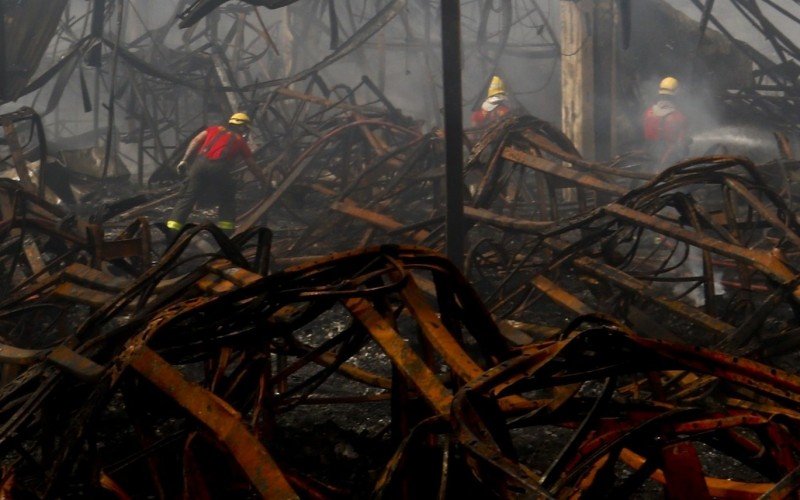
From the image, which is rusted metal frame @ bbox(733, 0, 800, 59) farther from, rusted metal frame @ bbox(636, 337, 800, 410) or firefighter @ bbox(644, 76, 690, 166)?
rusted metal frame @ bbox(636, 337, 800, 410)

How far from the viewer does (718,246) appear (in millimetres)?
3797

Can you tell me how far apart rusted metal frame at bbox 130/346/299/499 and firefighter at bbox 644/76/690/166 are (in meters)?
8.68

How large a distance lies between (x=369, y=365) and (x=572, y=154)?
11.2 ft

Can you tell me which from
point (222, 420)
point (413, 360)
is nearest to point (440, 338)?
point (413, 360)

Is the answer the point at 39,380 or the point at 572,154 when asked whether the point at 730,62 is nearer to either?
the point at 572,154

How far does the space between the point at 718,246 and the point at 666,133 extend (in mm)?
6423

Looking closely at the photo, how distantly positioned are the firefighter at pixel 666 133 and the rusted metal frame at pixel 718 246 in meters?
5.49

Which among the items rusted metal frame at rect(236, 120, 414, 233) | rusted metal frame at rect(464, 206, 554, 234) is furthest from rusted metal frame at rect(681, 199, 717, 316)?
rusted metal frame at rect(236, 120, 414, 233)

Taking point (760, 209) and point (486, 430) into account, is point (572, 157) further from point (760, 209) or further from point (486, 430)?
point (486, 430)

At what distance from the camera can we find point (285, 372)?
2.25m

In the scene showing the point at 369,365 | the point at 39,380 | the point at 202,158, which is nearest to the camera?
the point at 39,380

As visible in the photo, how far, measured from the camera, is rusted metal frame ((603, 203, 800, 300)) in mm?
3390

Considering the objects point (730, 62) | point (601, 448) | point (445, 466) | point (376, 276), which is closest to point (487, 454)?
point (445, 466)

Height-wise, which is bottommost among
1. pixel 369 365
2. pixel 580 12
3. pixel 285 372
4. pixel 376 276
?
pixel 369 365
